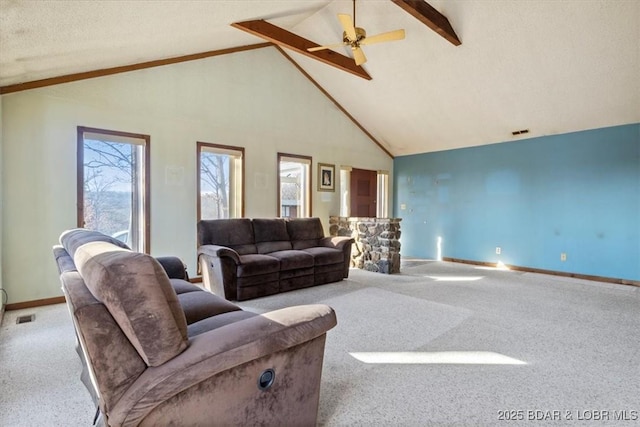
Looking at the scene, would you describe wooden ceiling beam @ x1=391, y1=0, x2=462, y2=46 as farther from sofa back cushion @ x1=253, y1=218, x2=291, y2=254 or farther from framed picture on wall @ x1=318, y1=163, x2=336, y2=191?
sofa back cushion @ x1=253, y1=218, x2=291, y2=254

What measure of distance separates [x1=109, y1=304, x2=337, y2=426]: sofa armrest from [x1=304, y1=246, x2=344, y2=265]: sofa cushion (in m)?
3.05

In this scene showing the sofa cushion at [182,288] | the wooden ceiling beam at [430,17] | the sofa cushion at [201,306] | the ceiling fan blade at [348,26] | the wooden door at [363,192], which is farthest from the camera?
the wooden door at [363,192]

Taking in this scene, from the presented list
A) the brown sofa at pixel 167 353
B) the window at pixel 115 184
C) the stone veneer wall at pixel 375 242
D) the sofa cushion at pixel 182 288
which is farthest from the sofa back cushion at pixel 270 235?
the brown sofa at pixel 167 353

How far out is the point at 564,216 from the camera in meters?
5.29

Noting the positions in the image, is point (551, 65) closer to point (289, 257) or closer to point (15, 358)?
point (289, 257)

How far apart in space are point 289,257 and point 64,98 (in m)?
3.27

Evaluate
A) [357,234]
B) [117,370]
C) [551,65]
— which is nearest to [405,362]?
[117,370]

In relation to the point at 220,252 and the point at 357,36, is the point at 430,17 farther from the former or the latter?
the point at 220,252

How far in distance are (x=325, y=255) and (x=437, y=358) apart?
2.41m

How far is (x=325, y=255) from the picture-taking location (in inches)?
181

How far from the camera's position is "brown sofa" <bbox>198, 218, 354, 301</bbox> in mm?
3812

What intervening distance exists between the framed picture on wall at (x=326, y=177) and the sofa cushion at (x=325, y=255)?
180 cm

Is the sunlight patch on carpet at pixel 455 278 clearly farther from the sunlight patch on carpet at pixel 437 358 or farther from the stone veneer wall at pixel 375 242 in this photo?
the sunlight patch on carpet at pixel 437 358

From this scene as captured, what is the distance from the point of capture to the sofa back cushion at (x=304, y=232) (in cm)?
496
